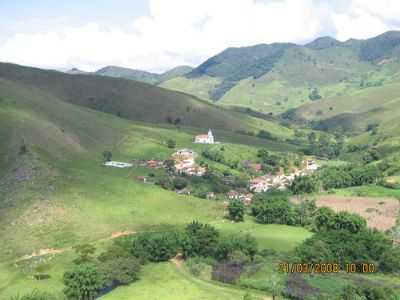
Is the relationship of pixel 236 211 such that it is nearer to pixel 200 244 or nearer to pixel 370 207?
pixel 200 244

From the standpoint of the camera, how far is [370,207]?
380ft

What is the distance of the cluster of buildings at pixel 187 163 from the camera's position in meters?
150

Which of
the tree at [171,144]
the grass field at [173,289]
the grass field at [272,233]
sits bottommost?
the grass field at [173,289]

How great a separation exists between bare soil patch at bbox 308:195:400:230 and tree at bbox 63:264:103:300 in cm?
6297

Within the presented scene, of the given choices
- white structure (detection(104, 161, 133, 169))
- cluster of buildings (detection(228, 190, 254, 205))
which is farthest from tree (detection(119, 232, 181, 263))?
white structure (detection(104, 161, 133, 169))

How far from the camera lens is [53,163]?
421 ft

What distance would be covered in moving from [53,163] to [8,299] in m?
66.2

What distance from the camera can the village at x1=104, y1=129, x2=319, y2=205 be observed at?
134500 millimetres

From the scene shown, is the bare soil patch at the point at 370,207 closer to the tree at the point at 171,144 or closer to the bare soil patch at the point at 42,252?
the tree at the point at 171,144

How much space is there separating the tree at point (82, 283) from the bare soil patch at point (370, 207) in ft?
207

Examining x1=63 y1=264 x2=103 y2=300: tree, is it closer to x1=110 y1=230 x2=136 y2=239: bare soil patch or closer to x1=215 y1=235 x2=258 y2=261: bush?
x1=215 y1=235 x2=258 y2=261: bush

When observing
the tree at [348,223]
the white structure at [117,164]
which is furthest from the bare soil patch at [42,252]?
the white structure at [117,164]

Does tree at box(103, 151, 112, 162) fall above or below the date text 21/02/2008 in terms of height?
above

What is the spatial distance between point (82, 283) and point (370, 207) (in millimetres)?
76282
